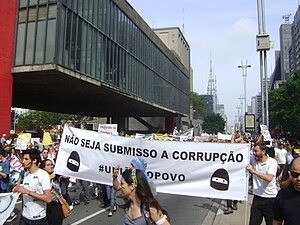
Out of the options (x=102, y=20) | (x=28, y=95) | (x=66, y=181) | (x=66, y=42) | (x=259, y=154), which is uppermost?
(x=102, y=20)

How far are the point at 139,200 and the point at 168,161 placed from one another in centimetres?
283

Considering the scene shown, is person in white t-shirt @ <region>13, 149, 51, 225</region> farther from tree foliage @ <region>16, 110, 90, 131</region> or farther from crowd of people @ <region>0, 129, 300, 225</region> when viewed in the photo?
tree foliage @ <region>16, 110, 90, 131</region>

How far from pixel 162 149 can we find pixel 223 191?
4.10 feet

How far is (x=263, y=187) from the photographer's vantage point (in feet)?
16.5

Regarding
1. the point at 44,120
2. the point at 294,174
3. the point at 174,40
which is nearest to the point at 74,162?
the point at 294,174

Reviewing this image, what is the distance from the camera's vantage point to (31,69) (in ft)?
68.3

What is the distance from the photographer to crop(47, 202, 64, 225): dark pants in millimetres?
5016

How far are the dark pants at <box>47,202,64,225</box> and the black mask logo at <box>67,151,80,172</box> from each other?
1.25 meters

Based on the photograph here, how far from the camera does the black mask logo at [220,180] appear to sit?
219 inches

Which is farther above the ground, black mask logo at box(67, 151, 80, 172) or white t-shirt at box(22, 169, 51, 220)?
black mask logo at box(67, 151, 80, 172)

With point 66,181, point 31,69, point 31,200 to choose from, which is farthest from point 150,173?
point 31,69

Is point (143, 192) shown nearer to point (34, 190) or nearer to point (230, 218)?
point (34, 190)

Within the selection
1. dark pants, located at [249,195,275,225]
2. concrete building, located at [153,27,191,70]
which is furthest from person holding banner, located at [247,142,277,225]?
concrete building, located at [153,27,191,70]

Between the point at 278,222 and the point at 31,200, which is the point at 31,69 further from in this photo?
the point at 278,222
